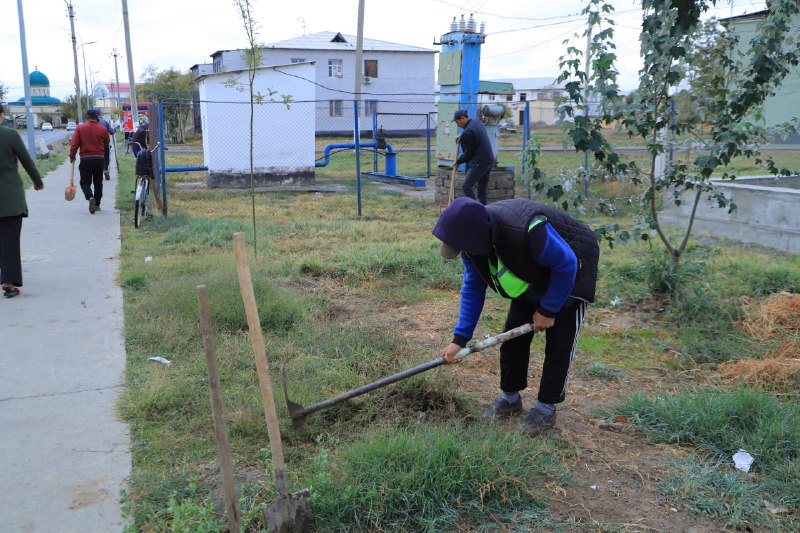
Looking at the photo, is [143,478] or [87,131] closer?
[143,478]

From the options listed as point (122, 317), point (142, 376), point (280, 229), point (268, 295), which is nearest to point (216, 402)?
point (142, 376)

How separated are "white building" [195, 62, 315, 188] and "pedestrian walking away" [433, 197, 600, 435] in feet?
42.1

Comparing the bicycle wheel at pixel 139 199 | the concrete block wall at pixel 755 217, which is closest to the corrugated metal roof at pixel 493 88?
the concrete block wall at pixel 755 217

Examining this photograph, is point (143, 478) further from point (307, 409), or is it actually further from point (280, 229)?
point (280, 229)

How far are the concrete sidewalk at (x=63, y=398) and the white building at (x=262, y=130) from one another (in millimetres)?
8057

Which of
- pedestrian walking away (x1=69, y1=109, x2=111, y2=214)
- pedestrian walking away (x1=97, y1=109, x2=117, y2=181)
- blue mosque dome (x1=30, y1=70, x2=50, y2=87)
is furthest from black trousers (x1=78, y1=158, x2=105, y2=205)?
blue mosque dome (x1=30, y1=70, x2=50, y2=87)

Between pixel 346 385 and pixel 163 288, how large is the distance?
2756mm

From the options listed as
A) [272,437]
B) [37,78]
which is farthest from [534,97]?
[272,437]

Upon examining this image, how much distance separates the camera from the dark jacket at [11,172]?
248 inches

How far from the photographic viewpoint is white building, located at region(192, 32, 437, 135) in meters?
40.8

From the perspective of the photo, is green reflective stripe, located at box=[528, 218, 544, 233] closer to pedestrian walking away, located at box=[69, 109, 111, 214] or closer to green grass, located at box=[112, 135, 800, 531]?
green grass, located at box=[112, 135, 800, 531]

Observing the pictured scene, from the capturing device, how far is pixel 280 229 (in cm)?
1023

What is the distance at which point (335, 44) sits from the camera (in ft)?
141

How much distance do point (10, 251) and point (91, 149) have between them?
5.50 metres
